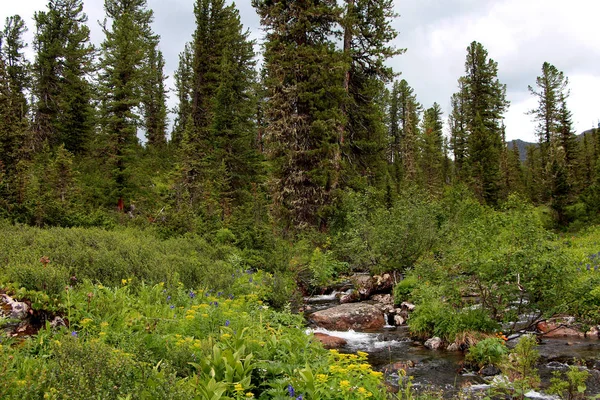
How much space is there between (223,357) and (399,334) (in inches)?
264

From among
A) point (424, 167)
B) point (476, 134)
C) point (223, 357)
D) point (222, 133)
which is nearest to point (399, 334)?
point (223, 357)

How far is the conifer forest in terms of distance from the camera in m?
4.11

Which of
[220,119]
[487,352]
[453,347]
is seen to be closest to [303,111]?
[220,119]

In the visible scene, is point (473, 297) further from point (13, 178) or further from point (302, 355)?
point (13, 178)

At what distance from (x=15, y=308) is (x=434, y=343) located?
24.1ft

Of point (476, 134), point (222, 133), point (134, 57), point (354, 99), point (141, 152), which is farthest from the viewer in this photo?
point (476, 134)

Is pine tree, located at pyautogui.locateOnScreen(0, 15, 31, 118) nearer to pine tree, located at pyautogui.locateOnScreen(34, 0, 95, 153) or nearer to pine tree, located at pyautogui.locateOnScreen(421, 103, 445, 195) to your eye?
pine tree, located at pyautogui.locateOnScreen(34, 0, 95, 153)

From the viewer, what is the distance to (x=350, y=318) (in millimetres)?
10328

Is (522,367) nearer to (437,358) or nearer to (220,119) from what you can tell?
(437,358)

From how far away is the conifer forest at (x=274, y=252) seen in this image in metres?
4.11

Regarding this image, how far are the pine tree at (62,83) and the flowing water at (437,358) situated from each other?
91.3 ft

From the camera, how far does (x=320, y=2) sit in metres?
20.2

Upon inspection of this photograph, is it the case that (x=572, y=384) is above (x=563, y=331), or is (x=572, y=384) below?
above

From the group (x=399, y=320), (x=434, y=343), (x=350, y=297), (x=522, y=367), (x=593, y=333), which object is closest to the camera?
(x=522, y=367)
